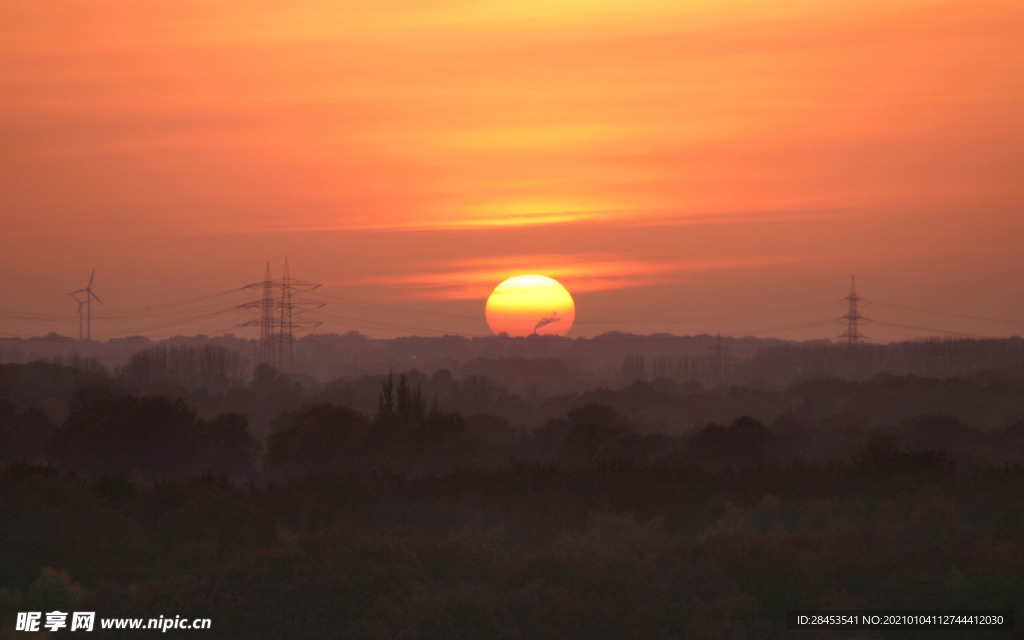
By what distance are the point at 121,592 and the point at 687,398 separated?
130 metres

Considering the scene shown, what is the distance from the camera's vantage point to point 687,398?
6275 inches

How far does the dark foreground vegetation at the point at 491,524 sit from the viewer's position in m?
31.2

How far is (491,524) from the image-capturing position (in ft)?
188

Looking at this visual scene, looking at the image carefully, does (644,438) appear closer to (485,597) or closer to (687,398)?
(485,597)

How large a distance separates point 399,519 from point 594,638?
29.2 m

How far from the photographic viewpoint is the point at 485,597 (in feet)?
102

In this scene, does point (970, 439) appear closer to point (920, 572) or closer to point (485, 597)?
point (920, 572)

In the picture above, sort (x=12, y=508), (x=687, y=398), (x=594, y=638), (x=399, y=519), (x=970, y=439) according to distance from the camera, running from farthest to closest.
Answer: (x=687, y=398) → (x=970, y=439) → (x=399, y=519) → (x=12, y=508) → (x=594, y=638)

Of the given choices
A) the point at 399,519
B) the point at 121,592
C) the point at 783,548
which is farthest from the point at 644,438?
the point at 121,592

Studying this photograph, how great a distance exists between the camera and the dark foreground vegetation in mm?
31172

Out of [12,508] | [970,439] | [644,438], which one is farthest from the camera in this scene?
[970,439]

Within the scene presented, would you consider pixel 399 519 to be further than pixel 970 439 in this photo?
No

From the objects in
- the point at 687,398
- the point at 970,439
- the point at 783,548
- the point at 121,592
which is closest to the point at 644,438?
the point at 970,439

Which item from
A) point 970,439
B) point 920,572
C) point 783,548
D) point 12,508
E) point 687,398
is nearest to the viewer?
point 920,572
